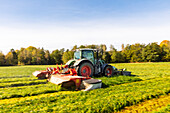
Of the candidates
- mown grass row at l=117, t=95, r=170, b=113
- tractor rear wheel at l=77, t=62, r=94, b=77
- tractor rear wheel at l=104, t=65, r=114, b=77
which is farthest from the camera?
tractor rear wheel at l=104, t=65, r=114, b=77

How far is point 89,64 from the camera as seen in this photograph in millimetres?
10172

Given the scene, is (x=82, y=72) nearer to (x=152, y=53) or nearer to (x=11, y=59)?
(x=152, y=53)

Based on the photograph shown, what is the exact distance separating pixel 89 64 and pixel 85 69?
1.61 feet

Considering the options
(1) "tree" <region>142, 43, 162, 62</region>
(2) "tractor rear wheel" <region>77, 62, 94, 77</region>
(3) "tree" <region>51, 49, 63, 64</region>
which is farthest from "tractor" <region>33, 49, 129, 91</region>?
(3) "tree" <region>51, 49, 63, 64</region>

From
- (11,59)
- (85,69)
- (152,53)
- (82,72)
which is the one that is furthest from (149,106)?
(11,59)

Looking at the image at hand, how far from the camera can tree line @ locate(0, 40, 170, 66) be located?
197 ft

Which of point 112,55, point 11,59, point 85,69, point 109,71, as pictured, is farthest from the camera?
point 11,59

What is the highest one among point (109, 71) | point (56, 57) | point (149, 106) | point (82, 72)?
point (56, 57)

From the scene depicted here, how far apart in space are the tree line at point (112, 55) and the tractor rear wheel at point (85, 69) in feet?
142

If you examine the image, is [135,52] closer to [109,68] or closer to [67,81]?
[109,68]

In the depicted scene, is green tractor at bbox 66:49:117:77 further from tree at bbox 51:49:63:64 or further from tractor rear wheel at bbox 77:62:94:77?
tree at bbox 51:49:63:64

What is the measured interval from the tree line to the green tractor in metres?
42.0

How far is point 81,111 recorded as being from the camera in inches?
173

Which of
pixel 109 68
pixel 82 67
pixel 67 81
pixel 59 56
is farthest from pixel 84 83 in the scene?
pixel 59 56
